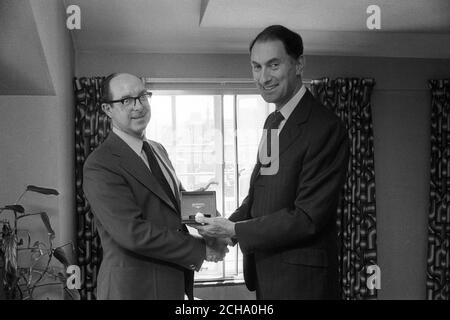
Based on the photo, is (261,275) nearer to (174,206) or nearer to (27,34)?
(174,206)

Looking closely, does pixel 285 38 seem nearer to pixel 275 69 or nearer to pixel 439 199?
pixel 275 69

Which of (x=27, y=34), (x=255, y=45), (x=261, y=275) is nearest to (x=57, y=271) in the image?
(x=27, y=34)

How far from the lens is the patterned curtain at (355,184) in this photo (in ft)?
6.68

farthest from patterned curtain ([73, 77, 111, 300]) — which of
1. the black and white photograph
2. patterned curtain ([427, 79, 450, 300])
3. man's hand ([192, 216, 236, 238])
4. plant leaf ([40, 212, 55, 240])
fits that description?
patterned curtain ([427, 79, 450, 300])

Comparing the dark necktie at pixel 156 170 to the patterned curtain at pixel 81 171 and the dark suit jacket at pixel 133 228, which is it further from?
the patterned curtain at pixel 81 171

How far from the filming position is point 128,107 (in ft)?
3.05

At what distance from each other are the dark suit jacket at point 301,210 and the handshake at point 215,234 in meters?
0.03

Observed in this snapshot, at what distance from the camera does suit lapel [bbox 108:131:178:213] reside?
3.10 ft

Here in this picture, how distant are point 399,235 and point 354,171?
1.65ft

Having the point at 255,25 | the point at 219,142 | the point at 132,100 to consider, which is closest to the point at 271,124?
the point at 132,100

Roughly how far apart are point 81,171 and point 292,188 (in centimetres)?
104

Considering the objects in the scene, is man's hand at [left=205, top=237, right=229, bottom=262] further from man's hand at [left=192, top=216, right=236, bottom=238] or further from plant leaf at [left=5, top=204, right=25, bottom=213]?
plant leaf at [left=5, top=204, right=25, bottom=213]

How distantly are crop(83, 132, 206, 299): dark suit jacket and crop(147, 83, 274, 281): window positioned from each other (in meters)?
0.74
